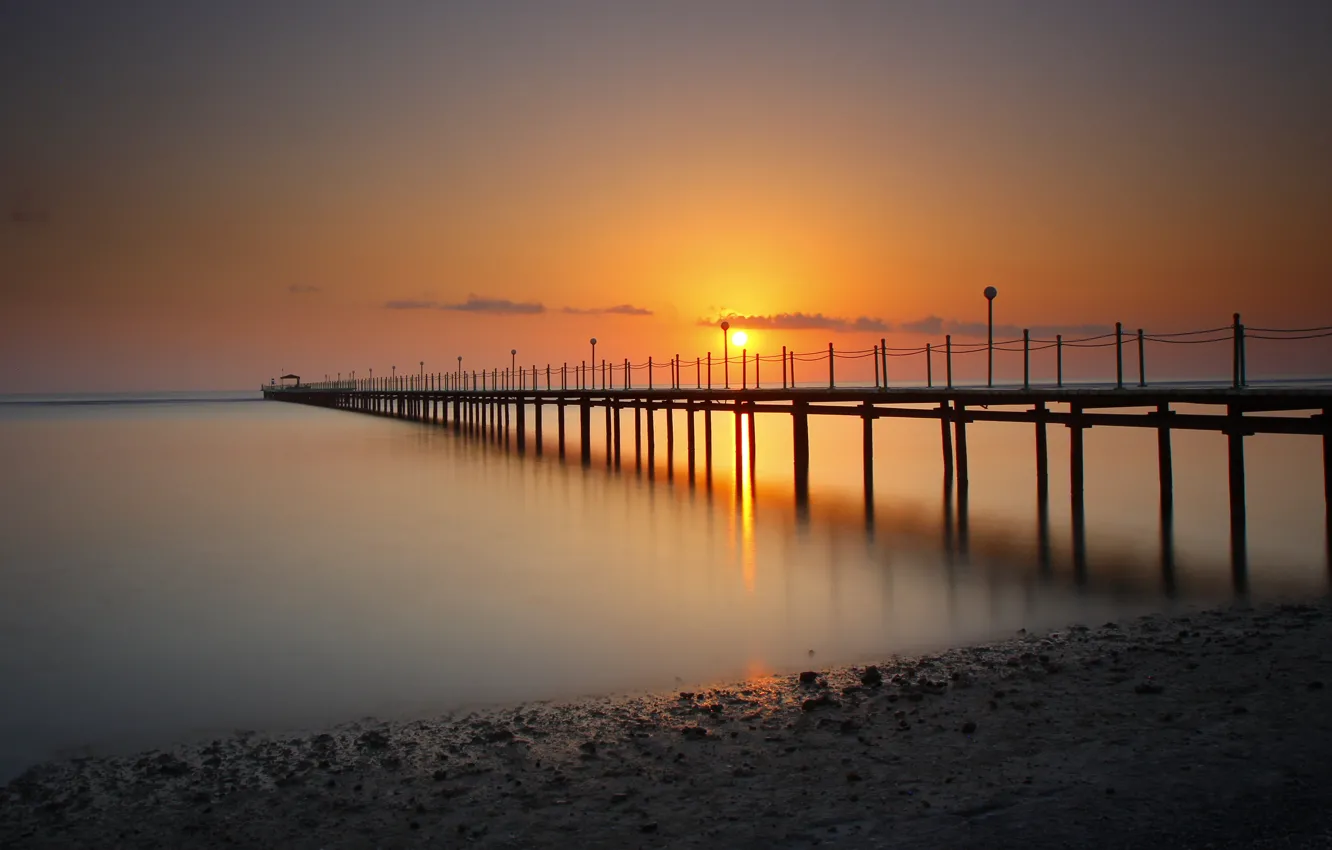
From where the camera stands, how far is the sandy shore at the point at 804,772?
4391mm

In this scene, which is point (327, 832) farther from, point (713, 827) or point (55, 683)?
point (55, 683)

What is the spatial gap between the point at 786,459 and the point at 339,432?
1100 inches

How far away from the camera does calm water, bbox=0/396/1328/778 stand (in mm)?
7738

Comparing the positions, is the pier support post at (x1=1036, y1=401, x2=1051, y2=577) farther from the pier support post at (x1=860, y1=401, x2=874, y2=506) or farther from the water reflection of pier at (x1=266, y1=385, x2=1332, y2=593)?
the pier support post at (x1=860, y1=401, x2=874, y2=506)

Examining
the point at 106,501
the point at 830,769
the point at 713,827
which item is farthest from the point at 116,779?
the point at 106,501

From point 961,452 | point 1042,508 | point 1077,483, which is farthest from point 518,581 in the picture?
point 961,452

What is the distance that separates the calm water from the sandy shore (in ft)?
3.13

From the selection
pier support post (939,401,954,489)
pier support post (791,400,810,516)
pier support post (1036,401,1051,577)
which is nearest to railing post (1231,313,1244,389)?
pier support post (1036,401,1051,577)

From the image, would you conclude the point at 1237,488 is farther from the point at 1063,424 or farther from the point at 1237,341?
the point at 1063,424

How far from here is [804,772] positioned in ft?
16.7

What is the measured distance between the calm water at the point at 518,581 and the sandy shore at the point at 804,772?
0.96m

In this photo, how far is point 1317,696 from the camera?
18.9ft

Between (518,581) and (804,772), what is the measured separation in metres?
7.78

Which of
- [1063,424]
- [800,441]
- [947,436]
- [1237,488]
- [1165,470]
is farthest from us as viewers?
[800,441]
